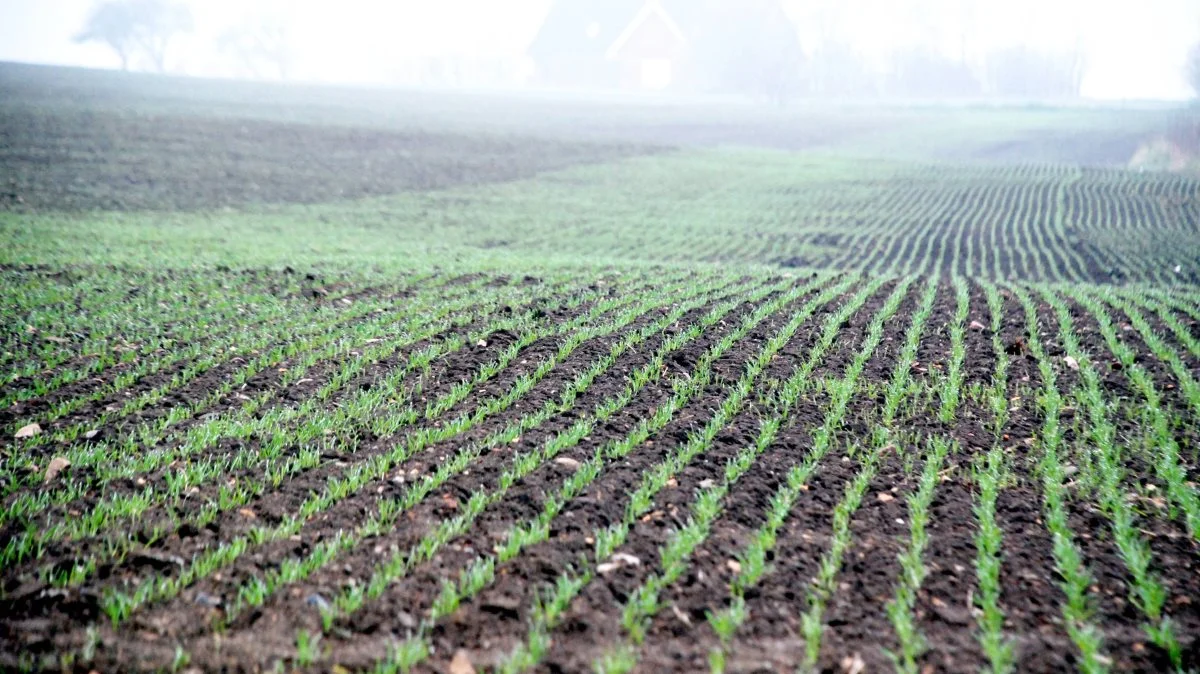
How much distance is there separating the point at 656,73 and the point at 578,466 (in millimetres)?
114028

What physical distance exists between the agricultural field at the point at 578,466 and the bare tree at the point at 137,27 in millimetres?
86804

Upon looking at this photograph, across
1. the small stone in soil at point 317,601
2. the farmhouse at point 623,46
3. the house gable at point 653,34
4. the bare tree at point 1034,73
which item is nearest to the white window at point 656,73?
the farmhouse at point 623,46

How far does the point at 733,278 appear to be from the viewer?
13.2 meters

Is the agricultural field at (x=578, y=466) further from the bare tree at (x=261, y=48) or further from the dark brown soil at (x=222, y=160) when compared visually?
the bare tree at (x=261, y=48)

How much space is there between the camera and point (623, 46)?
113625mm

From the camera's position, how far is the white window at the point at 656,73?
11075 cm

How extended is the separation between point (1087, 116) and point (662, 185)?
74.4 metres

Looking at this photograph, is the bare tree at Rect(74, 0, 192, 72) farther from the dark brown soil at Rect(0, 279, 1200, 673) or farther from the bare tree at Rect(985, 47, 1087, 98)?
the bare tree at Rect(985, 47, 1087, 98)

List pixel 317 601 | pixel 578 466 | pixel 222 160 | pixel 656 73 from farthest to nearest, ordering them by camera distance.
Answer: pixel 656 73, pixel 222 160, pixel 578 466, pixel 317 601

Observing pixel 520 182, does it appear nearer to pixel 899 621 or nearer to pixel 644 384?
pixel 644 384

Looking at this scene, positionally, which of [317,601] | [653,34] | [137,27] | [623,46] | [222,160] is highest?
[653,34]

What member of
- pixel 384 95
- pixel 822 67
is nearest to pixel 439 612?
pixel 384 95

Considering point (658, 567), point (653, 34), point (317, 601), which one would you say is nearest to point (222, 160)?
point (317, 601)

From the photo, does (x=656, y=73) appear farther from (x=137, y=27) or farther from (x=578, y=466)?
(x=578, y=466)
